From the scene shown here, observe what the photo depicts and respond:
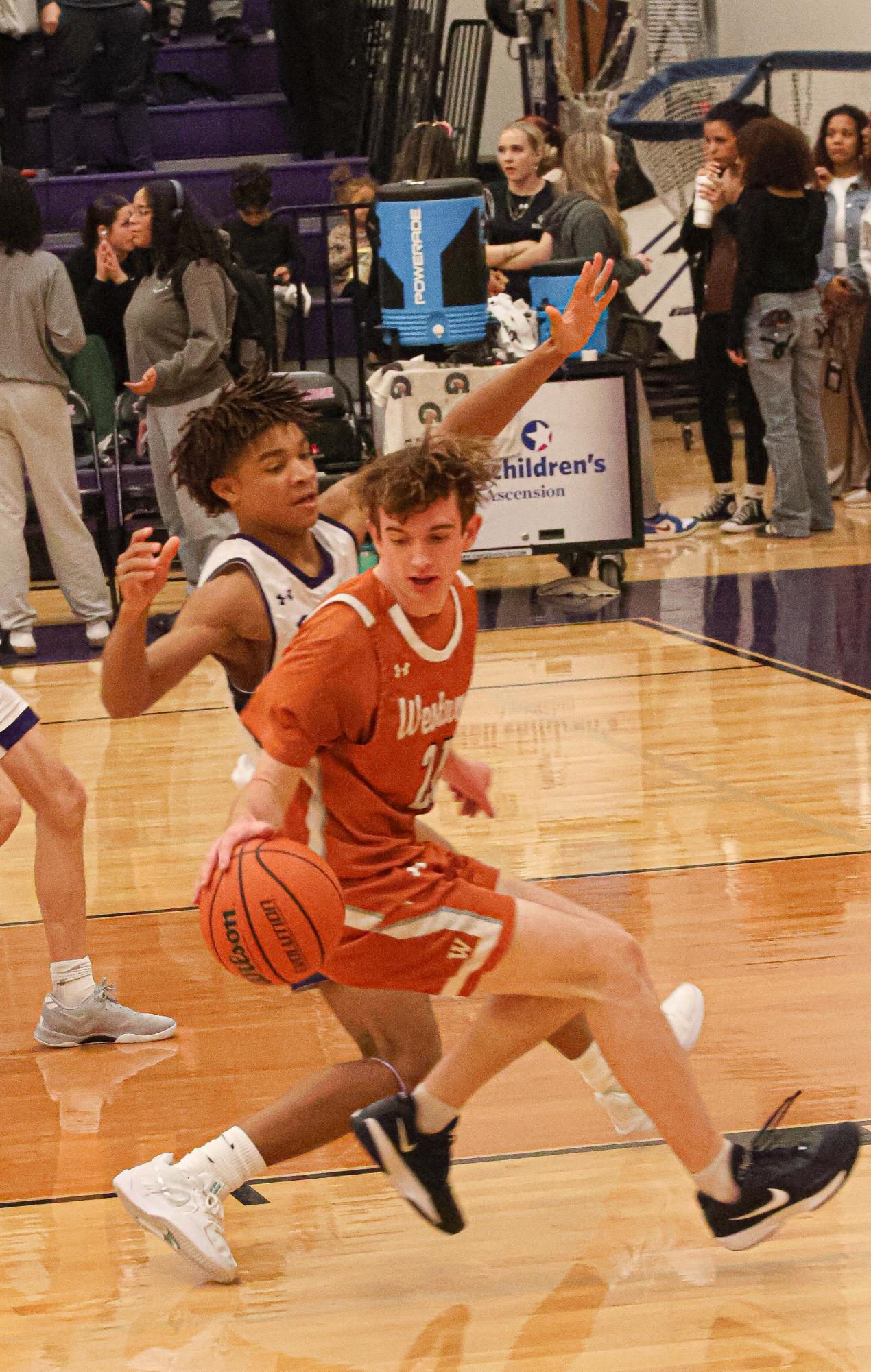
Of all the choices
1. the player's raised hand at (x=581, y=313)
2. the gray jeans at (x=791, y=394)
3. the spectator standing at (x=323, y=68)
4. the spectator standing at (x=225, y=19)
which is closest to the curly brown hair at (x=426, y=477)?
the player's raised hand at (x=581, y=313)

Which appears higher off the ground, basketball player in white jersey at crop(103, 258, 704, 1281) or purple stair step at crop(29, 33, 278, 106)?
purple stair step at crop(29, 33, 278, 106)

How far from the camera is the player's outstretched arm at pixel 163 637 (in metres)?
2.88

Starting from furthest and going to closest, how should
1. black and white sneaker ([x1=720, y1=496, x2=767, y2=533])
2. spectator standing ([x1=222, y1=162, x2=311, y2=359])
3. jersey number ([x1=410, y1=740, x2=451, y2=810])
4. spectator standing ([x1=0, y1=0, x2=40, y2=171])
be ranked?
spectator standing ([x1=0, y1=0, x2=40, y2=171]) → black and white sneaker ([x1=720, y1=496, x2=767, y2=533]) → spectator standing ([x1=222, y1=162, x2=311, y2=359]) → jersey number ([x1=410, y1=740, x2=451, y2=810])

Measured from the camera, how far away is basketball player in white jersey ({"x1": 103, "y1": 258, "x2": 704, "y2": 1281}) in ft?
9.48

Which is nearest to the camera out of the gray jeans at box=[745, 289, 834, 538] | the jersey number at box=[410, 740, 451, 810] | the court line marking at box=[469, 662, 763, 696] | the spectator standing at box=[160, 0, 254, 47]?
the jersey number at box=[410, 740, 451, 810]

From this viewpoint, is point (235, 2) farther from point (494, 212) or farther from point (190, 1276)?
point (190, 1276)

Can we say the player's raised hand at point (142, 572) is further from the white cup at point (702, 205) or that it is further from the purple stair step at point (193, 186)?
the purple stair step at point (193, 186)

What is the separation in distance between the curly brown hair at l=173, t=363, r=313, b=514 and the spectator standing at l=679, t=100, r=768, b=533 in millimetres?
6381

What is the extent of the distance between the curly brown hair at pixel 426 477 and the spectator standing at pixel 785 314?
20.9 feet

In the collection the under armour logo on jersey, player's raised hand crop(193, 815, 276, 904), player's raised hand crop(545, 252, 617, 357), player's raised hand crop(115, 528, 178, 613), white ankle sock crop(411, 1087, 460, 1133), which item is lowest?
white ankle sock crop(411, 1087, 460, 1133)

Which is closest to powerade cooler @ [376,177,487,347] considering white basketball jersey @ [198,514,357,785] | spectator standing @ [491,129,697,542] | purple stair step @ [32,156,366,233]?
spectator standing @ [491,129,697,542]

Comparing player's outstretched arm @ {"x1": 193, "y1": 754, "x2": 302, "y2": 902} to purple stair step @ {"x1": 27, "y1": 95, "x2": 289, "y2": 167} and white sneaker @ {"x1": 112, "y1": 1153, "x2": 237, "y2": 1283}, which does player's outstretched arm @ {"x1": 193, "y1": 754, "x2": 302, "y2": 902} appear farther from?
purple stair step @ {"x1": 27, "y1": 95, "x2": 289, "y2": 167}

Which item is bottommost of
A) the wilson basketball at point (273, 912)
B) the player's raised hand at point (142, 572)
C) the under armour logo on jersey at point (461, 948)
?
the under armour logo on jersey at point (461, 948)

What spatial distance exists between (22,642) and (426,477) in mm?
5506
